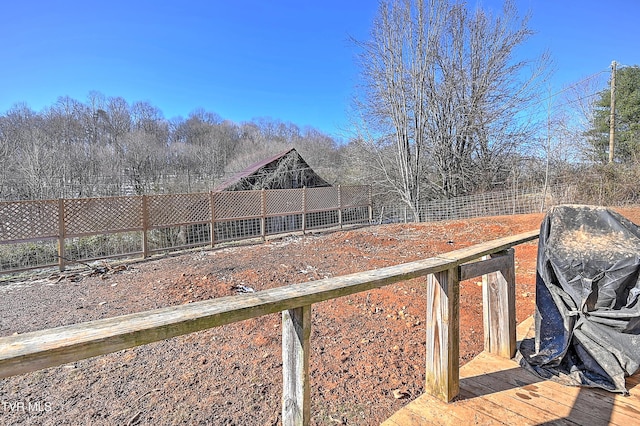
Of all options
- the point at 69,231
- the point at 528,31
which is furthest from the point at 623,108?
the point at 69,231

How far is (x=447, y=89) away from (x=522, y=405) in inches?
462

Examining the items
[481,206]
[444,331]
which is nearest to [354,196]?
[481,206]

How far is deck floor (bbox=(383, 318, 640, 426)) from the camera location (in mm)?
1445

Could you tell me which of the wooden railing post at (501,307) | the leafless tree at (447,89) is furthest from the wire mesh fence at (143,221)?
the wooden railing post at (501,307)

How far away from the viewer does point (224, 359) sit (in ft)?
8.16

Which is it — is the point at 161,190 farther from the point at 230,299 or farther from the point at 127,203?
the point at 230,299

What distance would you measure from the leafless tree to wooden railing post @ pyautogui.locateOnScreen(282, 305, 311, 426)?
420 inches

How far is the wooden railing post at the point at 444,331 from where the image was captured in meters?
1.55

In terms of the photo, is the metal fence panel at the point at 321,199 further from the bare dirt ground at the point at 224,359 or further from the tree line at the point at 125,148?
the tree line at the point at 125,148

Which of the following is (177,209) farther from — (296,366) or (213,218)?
(296,366)

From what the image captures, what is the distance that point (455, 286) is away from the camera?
158cm

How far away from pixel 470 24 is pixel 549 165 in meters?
5.76

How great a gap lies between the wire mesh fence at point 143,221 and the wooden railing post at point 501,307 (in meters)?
6.56

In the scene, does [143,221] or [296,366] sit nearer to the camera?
[296,366]
